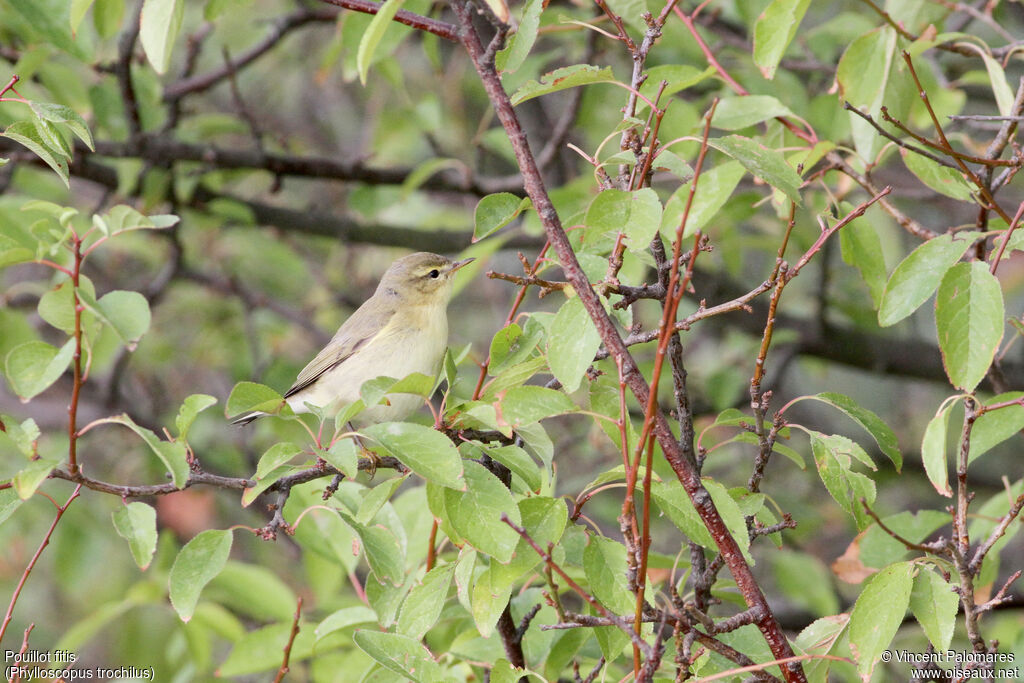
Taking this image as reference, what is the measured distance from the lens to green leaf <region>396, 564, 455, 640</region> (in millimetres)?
1783

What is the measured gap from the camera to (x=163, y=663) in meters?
6.45

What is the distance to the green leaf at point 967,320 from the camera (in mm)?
1687

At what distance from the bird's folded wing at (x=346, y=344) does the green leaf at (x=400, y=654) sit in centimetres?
202

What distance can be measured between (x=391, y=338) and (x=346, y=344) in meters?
0.23

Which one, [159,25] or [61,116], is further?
[159,25]

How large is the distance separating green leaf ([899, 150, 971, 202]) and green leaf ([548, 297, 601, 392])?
988mm

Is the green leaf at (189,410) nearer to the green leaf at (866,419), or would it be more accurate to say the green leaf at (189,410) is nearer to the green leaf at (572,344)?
the green leaf at (572,344)

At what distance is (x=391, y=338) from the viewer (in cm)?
358

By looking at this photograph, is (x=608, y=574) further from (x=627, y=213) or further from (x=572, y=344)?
(x=627, y=213)

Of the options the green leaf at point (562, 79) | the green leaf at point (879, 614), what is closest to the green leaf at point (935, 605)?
the green leaf at point (879, 614)

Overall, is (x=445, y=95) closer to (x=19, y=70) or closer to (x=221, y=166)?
(x=221, y=166)

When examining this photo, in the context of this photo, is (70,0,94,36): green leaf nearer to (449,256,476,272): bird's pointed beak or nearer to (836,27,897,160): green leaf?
(836,27,897,160): green leaf

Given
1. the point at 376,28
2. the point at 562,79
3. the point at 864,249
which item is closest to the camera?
the point at 376,28

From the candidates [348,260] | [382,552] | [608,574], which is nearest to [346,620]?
[382,552]
